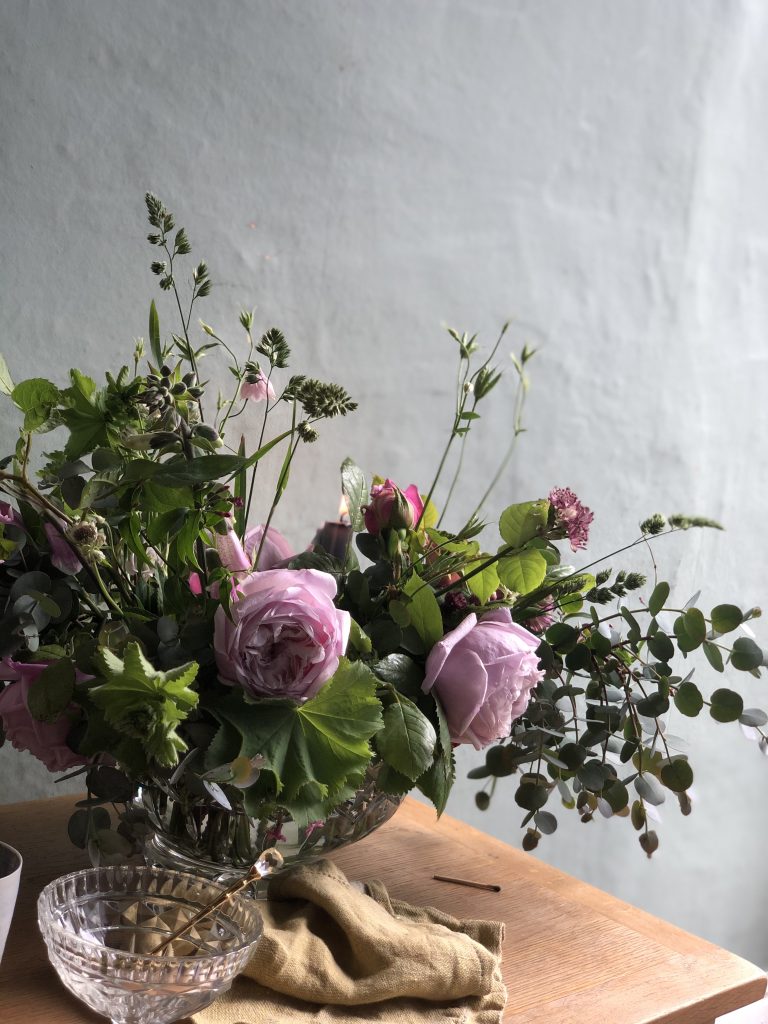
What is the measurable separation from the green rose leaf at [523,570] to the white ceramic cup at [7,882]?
1.25ft

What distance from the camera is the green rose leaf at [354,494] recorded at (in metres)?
0.77

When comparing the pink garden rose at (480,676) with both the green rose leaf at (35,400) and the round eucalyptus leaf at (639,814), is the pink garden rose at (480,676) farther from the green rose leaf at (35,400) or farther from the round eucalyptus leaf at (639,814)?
the green rose leaf at (35,400)

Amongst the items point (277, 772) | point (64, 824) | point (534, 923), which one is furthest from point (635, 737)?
point (64, 824)

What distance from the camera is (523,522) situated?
28.2 inches

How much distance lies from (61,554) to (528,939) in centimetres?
47

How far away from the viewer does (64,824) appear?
92 centimetres

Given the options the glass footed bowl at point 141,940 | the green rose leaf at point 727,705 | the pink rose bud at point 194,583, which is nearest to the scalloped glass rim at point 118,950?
the glass footed bowl at point 141,940

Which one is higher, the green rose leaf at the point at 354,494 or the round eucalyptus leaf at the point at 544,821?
the green rose leaf at the point at 354,494

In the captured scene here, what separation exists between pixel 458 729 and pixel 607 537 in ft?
2.62

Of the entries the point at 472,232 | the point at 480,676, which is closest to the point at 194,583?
the point at 480,676

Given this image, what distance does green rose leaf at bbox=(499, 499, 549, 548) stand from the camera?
71 centimetres

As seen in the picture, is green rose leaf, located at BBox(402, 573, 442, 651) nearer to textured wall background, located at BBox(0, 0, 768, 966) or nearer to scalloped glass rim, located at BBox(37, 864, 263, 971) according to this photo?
scalloped glass rim, located at BBox(37, 864, 263, 971)

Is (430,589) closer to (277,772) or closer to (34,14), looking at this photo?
(277,772)

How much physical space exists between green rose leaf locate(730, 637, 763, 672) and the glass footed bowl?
1.53 ft
